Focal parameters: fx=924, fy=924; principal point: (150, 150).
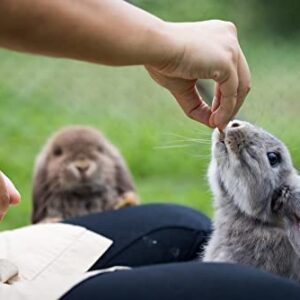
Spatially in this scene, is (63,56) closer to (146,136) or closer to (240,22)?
(240,22)

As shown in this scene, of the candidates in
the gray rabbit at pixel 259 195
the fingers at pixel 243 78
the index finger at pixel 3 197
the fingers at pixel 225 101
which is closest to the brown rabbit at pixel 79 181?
the gray rabbit at pixel 259 195

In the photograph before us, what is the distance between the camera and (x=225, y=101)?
1.63 meters

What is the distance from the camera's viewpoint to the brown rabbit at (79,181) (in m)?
3.13

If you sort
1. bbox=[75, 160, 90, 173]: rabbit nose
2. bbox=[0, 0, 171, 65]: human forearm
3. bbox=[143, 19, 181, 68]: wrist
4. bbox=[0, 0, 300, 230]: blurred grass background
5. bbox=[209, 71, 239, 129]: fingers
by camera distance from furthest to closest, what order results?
1. bbox=[0, 0, 300, 230]: blurred grass background
2. bbox=[75, 160, 90, 173]: rabbit nose
3. bbox=[209, 71, 239, 129]: fingers
4. bbox=[143, 19, 181, 68]: wrist
5. bbox=[0, 0, 171, 65]: human forearm

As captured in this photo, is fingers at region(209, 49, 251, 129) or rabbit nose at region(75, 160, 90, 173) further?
rabbit nose at region(75, 160, 90, 173)

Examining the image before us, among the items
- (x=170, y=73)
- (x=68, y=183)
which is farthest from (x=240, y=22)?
(x=170, y=73)

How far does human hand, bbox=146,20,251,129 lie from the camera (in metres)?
1.48

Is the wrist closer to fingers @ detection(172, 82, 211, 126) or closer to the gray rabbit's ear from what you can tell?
fingers @ detection(172, 82, 211, 126)

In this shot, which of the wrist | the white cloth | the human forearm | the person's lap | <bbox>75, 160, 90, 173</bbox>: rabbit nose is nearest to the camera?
the human forearm

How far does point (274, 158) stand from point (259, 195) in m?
0.09

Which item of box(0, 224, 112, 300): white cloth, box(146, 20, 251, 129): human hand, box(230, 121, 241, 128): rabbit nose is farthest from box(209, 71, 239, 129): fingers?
box(0, 224, 112, 300): white cloth

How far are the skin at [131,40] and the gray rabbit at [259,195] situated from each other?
352mm

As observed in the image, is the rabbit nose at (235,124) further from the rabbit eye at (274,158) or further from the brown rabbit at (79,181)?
the brown rabbit at (79,181)

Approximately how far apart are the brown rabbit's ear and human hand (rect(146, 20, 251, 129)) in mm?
1515
